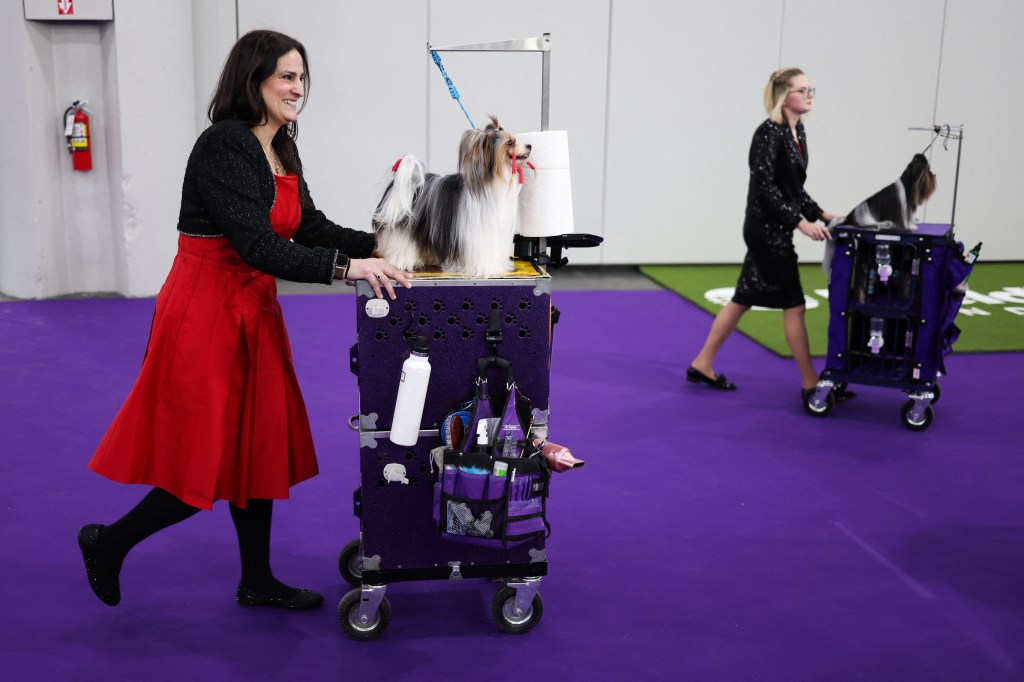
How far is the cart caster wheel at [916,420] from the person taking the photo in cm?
461

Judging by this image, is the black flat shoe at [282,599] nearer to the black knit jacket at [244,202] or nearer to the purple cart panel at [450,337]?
the purple cart panel at [450,337]

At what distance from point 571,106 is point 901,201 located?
366cm

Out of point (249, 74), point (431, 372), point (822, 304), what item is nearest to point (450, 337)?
point (431, 372)

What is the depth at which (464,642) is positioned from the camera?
282cm

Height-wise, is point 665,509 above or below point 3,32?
below

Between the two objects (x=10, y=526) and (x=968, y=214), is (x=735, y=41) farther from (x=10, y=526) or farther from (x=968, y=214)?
(x=10, y=526)

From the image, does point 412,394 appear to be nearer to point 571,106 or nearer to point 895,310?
point 895,310

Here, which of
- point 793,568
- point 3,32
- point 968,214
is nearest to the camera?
point 793,568

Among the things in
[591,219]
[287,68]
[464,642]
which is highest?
[287,68]

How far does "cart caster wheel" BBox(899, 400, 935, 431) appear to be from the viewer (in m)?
4.61

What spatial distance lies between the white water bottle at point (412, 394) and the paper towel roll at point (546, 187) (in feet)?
1.61

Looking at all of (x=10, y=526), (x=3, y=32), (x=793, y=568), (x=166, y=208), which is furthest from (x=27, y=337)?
(x=793, y=568)

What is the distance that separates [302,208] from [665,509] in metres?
1.70

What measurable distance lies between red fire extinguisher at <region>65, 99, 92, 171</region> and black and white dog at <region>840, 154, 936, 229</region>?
4525mm
